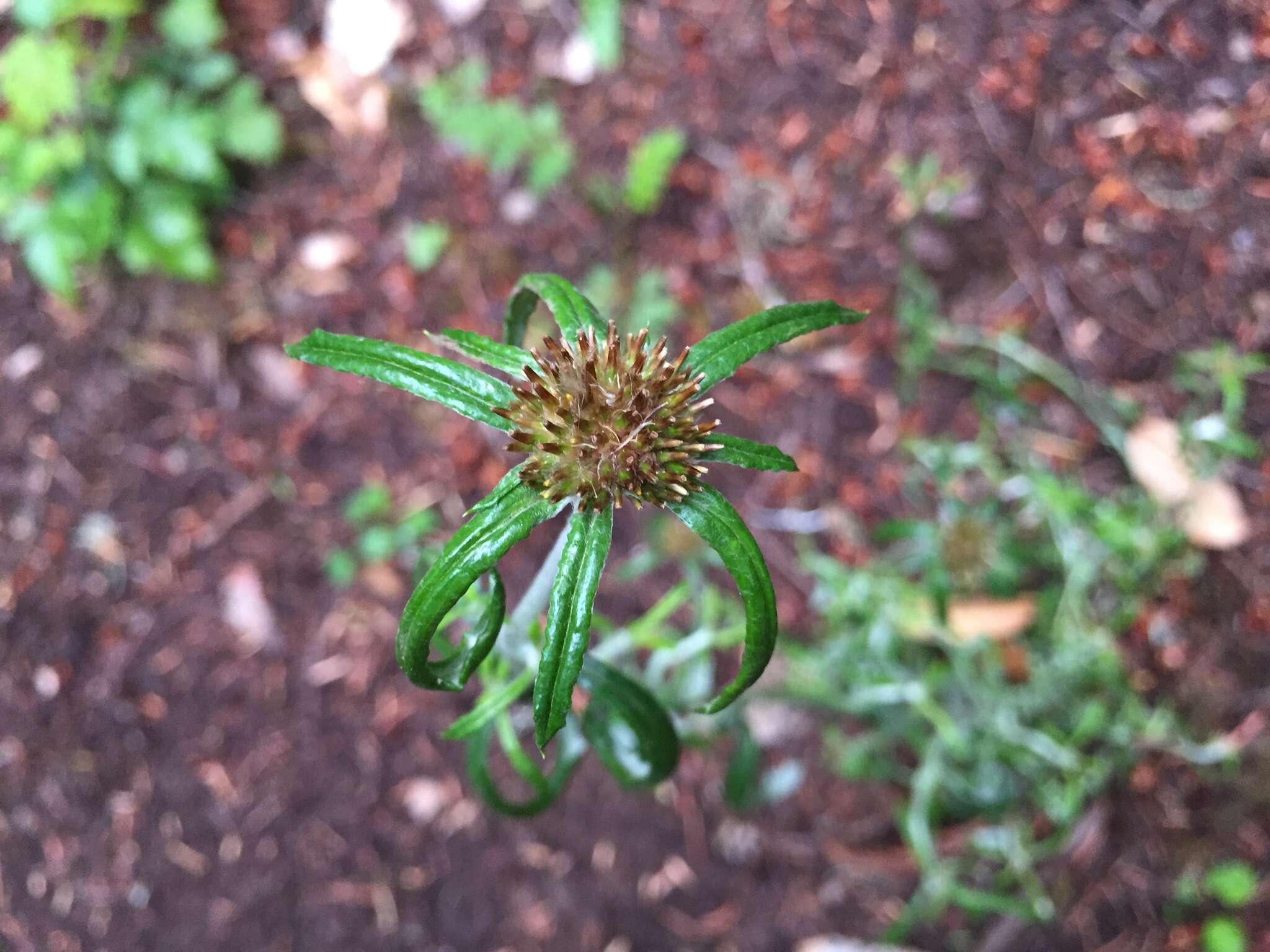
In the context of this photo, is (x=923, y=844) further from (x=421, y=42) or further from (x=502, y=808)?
(x=421, y=42)

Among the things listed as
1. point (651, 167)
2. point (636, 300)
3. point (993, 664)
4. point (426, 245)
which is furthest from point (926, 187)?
point (426, 245)

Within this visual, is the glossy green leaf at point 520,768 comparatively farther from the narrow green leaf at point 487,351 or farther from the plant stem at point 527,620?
the narrow green leaf at point 487,351

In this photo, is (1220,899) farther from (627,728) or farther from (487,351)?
(487,351)

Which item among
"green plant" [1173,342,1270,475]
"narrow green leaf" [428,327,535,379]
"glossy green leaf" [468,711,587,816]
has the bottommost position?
"green plant" [1173,342,1270,475]

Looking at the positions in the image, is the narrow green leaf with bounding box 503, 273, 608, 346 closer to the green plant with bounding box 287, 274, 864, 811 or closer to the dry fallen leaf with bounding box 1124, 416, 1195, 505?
the green plant with bounding box 287, 274, 864, 811

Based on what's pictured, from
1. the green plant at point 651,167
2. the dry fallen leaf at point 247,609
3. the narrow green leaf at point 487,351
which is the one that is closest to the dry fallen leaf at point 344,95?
the green plant at point 651,167

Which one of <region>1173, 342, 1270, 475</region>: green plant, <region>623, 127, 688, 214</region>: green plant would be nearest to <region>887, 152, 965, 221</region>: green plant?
<region>623, 127, 688, 214</region>: green plant
